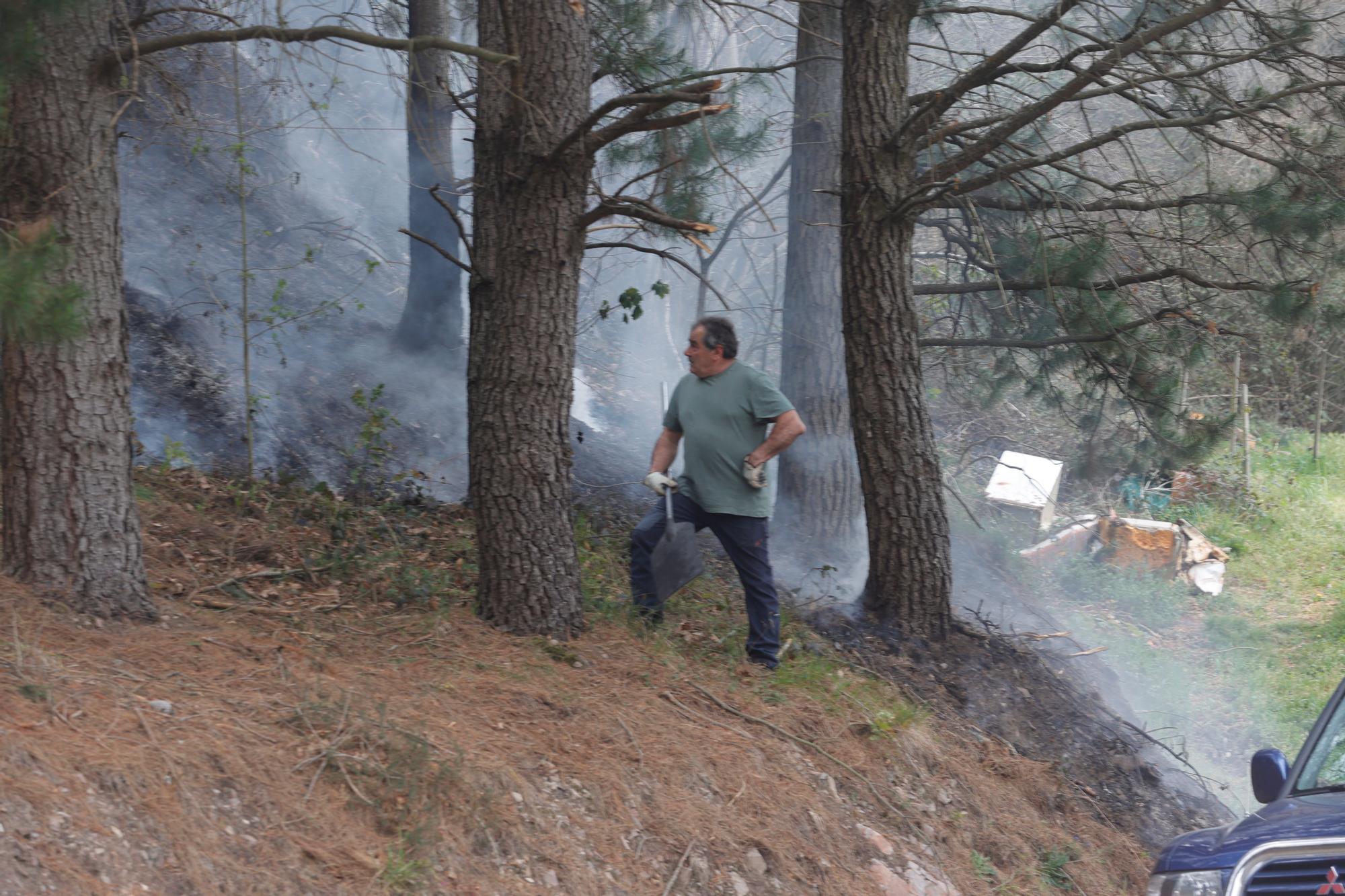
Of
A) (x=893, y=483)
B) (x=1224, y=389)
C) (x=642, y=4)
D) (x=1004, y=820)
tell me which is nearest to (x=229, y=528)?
(x=893, y=483)

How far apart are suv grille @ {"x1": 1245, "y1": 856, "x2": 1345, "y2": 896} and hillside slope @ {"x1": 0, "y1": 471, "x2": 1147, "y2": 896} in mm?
1620

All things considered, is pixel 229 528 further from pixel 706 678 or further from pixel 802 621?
pixel 802 621

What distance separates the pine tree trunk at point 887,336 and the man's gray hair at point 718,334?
133cm

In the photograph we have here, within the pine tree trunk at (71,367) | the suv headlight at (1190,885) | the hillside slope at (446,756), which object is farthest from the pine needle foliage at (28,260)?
the suv headlight at (1190,885)

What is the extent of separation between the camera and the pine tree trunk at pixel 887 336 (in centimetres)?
679

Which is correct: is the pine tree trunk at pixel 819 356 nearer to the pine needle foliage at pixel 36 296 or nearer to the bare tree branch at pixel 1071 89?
the bare tree branch at pixel 1071 89

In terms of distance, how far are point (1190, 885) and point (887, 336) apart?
13.0 feet

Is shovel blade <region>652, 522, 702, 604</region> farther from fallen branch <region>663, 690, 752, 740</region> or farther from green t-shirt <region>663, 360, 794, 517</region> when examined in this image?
fallen branch <region>663, 690, 752, 740</region>

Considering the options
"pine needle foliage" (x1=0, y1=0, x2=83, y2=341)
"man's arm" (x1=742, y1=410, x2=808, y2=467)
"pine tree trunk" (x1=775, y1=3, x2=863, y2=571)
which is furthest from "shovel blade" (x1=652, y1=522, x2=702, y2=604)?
"pine tree trunk" (x1=775, y1=3, x2=863, y2=571)

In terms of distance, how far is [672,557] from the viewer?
5887 mm

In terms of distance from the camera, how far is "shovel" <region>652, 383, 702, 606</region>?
585 centimetres

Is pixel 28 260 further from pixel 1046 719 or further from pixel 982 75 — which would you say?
pixel 1046 719

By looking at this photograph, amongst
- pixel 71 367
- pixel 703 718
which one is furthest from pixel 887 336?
pixel 71 367

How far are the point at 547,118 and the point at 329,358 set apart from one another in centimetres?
656
